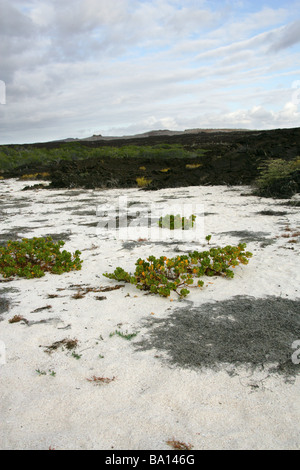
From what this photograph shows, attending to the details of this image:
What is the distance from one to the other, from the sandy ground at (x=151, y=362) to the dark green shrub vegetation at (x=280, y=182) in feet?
20.7

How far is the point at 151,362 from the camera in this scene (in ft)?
9.73

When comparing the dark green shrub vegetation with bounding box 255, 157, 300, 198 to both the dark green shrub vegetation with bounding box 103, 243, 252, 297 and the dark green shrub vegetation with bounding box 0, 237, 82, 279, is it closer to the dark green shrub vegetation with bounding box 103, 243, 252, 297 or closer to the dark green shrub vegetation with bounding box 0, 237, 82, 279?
the dark green shrub vegetation with bounding box 103, 243, 252, 297

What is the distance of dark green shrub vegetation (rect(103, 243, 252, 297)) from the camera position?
4305 millimetres

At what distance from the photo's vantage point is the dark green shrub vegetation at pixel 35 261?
17.0ft

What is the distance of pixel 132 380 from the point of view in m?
2.76

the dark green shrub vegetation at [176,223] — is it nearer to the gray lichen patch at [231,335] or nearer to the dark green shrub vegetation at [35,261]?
the dark green shrub vegetation at [35,261]

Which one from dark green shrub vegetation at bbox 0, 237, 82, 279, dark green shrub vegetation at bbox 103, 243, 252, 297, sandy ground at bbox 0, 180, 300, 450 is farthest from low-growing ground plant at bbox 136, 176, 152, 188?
dark green shrub vegetation at bbox 103, 243, 252, 297

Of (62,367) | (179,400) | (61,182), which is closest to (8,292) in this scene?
Answer: (62,367)

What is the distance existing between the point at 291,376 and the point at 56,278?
364 cm

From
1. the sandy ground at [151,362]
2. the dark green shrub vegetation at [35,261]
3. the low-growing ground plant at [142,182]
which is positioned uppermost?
the low-growing ground plant at [142,182]

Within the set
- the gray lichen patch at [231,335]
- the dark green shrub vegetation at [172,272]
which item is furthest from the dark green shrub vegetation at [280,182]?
the gray lichen patch at [231,335]

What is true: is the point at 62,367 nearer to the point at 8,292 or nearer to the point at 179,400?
the point at 179,400
